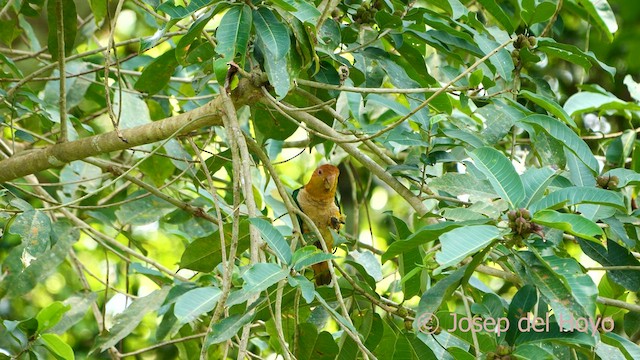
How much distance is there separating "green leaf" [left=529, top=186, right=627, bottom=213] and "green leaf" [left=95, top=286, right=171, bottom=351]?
1.71 metres

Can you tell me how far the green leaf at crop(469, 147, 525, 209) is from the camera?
170cm

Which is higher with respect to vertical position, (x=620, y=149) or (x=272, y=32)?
(x=272, y=32)

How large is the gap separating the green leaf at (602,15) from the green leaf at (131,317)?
1.84m

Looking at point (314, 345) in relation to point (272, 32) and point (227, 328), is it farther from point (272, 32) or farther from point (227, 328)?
point (272, 32)

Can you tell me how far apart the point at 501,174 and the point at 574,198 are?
17 cm

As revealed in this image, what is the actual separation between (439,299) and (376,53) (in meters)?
0.99

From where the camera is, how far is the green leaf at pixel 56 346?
2352mm

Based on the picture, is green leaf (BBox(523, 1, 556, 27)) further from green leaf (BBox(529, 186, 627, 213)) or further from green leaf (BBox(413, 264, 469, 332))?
green leaf (BBox(413, 264, 469, 332))

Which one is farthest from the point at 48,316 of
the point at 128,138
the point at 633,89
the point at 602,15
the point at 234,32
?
the point at 633,89

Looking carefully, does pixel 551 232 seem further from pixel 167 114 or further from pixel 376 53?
pixel 167 114

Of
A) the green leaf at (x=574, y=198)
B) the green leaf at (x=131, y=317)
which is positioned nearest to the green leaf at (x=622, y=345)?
the green leaf at (x=574, y=198)

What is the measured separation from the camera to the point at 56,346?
2.38 metres

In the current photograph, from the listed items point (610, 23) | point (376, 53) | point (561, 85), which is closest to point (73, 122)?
point (376, 53)

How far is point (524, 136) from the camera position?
375 centimetres
